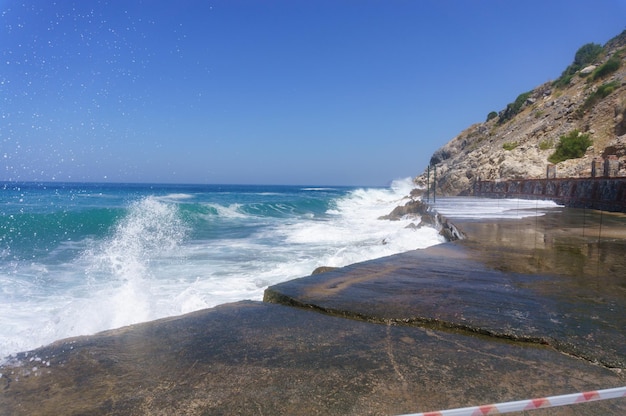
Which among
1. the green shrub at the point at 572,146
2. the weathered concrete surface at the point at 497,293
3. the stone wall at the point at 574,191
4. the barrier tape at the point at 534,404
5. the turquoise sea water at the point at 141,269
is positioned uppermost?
the green shrub at the point at 572,146

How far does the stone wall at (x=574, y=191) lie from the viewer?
12.3 meters

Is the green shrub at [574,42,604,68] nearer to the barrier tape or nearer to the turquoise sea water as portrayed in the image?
the turquoise sea water

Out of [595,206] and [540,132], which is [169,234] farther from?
[540,132]

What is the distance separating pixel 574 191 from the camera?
15.6m

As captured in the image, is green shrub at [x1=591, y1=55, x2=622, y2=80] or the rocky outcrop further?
green shrub at [x1=591, y1=55, x2=622, y2=80]

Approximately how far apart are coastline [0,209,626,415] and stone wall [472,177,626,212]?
10697 millimetres

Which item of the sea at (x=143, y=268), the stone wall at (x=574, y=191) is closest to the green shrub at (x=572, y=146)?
the stone wall at (x=574, y=191)

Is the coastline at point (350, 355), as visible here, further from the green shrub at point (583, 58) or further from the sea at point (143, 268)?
the green shrub at point (583, 58)

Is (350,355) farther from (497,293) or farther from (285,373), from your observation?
(497,293)

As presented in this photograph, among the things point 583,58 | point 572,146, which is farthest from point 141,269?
point 583,58

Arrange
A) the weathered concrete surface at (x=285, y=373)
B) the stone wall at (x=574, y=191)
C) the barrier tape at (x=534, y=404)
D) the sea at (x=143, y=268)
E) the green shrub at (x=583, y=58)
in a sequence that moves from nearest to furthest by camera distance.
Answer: the barrier tape at (x=534, y=404)
the weathered concrete surface at (x=285, y=373)
the sea at (x=143, y=268)
the stone wall at (x=574, y=191)
the green shrub at (x=583, y=58)

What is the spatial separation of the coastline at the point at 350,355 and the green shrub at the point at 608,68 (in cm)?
3797

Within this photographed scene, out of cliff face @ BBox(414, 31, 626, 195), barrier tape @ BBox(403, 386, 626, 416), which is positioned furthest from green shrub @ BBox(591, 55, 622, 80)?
barrier tape @ BBox(403, 386, 626, 416)

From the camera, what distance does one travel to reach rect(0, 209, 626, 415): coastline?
1671 mm
